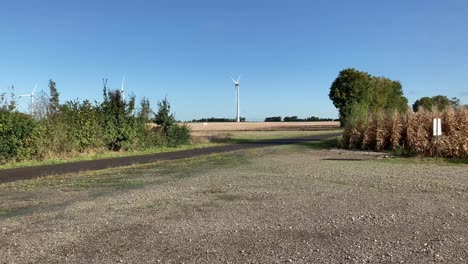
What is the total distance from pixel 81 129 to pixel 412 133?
16.3m

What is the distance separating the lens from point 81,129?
71.1 feet

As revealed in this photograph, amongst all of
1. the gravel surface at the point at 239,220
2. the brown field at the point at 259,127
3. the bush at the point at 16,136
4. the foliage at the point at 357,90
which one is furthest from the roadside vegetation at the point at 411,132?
the brown field at the point at 259,127

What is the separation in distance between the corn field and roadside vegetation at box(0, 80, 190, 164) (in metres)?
11.8

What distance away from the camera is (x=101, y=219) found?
7.05 metres

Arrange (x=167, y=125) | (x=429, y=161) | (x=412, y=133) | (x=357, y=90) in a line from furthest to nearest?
(x=357, y=90) < (x=167, y=125) < (x=412, y=133) < (x=429, y=161)

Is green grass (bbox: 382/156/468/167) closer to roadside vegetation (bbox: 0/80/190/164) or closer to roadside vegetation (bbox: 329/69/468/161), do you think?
roadside vegetation (bbox: 329/69/468/161)

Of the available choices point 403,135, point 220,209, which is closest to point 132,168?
point 220,209

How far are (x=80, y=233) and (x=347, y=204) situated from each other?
4656mm

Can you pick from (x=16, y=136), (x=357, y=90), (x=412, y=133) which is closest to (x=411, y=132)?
(x=412, y=133)

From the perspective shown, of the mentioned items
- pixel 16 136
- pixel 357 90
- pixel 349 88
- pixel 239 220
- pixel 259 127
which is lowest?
pixel 239 220

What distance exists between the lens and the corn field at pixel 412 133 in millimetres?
18828

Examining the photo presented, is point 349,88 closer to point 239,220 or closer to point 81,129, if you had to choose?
point 81,129

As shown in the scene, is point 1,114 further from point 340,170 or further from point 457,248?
point 457,248

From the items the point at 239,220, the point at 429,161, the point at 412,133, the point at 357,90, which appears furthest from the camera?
the point at 357,90
